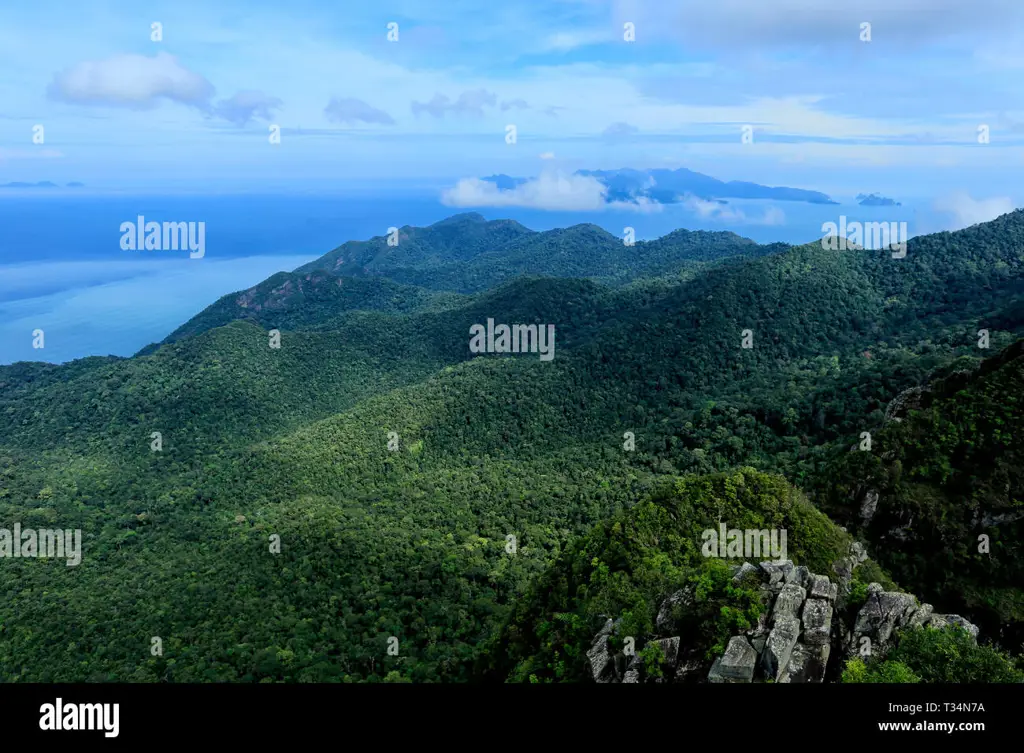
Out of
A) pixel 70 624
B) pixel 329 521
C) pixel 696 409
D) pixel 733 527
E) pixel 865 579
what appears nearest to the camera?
pixel 865 579

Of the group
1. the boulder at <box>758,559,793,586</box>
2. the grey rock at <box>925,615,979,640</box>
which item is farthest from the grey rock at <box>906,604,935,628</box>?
the boulder at <box>758,559,793,586</box>

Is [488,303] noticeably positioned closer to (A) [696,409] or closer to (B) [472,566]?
(A) [696,409]

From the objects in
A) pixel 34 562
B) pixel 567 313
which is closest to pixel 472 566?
pixel 34 562

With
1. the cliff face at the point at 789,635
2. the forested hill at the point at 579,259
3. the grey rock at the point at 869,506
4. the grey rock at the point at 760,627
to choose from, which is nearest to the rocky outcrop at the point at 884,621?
the cliff face at the point at 789,635

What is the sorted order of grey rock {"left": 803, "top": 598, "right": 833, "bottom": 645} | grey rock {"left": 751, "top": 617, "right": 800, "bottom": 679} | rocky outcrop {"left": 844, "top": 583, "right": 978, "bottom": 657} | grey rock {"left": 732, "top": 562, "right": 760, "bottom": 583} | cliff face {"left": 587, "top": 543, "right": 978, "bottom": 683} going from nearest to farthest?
1. grey rock {"left": 751, "top": 617, "right": 800, "bottom": 679}
2. cliff face {"left": 587, "top": 543, "right": 978, "bottom": 683}
3. grey rock {"left": 803, "top": 598, "right": 833, "bottom": 645}
4. rocky outcrop {"left": 844, "top": 583, "right": 978, "bottom": 657}
5. grey rock {"left": 732, "top": 562, "right": 760, "bottom": 583}

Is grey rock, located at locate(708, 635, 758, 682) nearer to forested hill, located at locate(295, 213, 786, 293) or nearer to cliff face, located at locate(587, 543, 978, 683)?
cliff face, located at locate(587, 543, 978, 683)

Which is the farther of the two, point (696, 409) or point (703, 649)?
point (696, 409)
